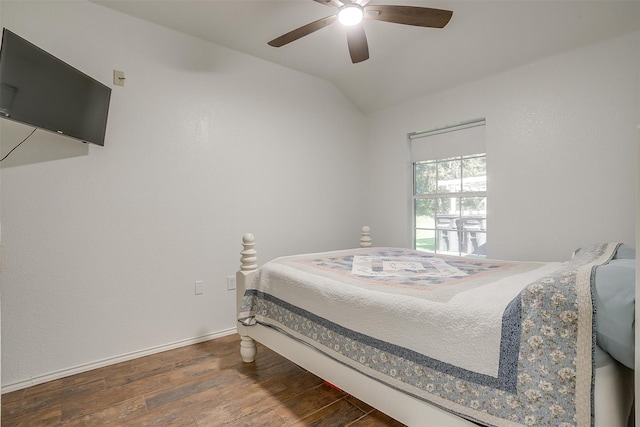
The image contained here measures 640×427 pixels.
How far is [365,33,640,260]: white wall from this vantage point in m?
2.19

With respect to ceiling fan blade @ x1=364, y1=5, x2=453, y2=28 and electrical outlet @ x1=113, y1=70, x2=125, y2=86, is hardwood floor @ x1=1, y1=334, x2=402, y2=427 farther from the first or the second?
ceiling fan blade @ x1=364, y1=5, x2=453, y2=28

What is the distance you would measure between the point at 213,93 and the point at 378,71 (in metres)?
1.64

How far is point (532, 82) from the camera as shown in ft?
8.44

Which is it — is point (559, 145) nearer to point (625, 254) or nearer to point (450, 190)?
point (450, 190)

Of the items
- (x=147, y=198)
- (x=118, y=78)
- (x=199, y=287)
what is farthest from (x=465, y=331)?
(x=118, y=78)

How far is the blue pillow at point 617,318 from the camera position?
83 centimetres

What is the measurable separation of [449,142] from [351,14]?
1.85 m

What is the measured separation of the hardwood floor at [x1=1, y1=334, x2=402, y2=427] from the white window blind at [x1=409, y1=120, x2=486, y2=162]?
240cm

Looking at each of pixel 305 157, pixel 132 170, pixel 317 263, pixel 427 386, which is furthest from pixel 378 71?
pixel 427 386

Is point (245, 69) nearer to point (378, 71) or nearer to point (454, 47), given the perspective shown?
point (378, 71)

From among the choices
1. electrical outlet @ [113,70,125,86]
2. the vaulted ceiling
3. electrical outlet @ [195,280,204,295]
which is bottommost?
electrical outlet @ [195,280,204,295]

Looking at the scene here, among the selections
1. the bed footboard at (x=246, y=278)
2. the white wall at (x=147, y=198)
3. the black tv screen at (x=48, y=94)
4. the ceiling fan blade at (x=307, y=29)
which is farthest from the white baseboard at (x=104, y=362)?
the ceiling fan blade at (x=307, y=29)

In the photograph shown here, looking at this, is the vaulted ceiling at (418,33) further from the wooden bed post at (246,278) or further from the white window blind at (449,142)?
the wooden bed post at (246,278)

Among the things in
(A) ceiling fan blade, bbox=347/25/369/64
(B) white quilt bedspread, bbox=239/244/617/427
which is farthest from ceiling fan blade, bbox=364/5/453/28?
(B) white quilt bedspread, bbox=239/244/617/427
